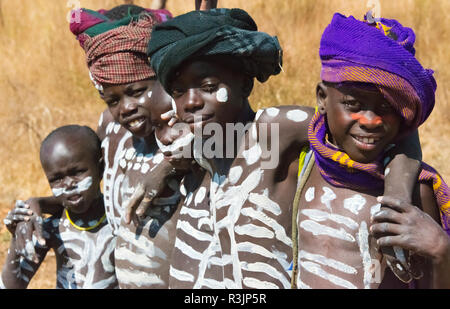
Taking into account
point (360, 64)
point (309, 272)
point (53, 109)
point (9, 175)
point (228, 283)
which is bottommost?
point (9, 175)

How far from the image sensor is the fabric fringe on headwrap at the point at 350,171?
2248mm

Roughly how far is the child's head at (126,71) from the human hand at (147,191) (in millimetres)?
248

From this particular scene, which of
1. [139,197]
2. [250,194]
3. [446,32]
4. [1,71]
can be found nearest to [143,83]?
[139,197]

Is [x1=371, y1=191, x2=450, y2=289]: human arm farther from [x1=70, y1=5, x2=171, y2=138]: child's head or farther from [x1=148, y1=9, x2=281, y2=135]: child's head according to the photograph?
[x1=70, y1=5, x2=171, y2=138]: child's head

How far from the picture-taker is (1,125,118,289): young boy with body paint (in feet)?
12.2

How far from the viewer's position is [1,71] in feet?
28.2

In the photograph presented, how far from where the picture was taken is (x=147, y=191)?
3.20 metres

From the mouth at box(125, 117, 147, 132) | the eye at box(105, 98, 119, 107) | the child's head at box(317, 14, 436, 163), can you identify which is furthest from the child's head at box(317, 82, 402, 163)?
the eye at box(105, 98, 119, 107)

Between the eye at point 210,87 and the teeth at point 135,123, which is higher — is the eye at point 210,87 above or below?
above

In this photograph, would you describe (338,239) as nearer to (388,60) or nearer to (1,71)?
(388,60)

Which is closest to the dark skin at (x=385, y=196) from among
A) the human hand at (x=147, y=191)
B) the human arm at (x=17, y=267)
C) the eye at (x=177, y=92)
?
the eye at (x=177, y=92)

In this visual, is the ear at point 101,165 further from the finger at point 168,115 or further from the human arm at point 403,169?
the human arm at point 403,169

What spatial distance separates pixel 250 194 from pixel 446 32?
4.55 metres

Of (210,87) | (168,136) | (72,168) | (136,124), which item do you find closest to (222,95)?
(210,87)
